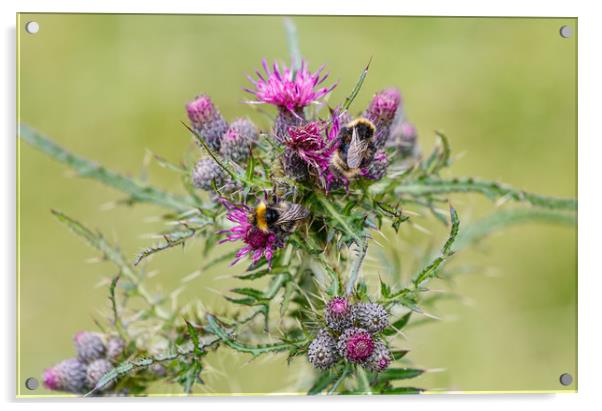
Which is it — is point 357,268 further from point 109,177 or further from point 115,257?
point 109,177

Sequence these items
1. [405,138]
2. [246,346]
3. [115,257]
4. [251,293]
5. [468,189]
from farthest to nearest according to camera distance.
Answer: [405,138]
[115,257]
[468,189]
[251,293]
[246,346]

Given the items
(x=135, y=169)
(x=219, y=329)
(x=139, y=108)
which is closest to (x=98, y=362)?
(x=219, y=329)

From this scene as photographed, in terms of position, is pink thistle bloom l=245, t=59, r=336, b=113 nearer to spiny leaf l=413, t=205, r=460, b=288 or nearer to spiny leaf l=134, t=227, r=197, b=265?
spiny leaf l=134, t=227, r=197, b=265

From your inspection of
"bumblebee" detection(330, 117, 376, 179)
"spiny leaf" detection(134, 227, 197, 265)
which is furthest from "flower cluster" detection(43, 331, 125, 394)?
"bumblebee" detection(330, 117, 376, 179)

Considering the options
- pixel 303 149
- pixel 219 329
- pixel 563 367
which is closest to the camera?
pixel 303 149
